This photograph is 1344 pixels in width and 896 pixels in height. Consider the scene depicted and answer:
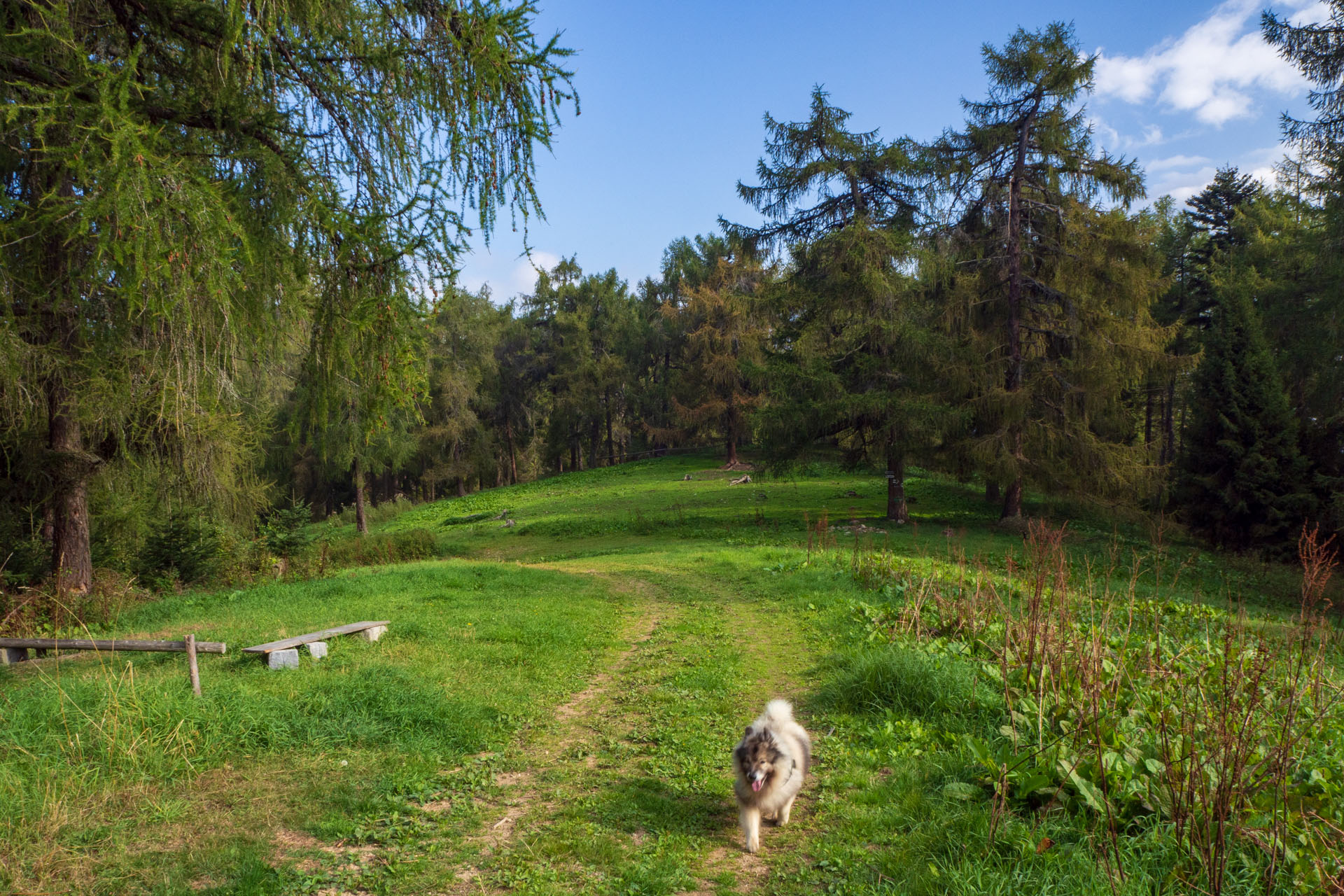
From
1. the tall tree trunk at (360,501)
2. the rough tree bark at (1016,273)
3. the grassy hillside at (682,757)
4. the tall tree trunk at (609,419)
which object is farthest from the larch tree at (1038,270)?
the tall tree trunk at (609,419)

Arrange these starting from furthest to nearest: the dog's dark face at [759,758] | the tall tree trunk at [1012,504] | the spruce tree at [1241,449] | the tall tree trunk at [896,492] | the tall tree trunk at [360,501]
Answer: the tall tree trunk at [360,501]
the tall tree trunk at [1012,504]
the tall tree trunk at [896,492]
the spruce tree at [1241,449]
the dog's dark face at [759,758]

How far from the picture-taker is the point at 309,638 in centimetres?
782

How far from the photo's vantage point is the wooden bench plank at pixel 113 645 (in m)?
6.63

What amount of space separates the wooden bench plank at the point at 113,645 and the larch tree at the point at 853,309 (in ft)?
57.8

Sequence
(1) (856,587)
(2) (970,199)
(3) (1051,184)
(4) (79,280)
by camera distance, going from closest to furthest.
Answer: (4) (79,280)
(1) (856,587)
(3) (1051,184)
(2) (970,199)

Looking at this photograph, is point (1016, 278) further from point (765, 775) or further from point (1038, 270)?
point (765, 775)

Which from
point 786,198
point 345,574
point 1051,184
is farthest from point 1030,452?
point 345,574

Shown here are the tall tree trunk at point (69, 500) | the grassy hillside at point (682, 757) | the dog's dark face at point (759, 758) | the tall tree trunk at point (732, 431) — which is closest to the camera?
the grassy hillside at point (682, 757)

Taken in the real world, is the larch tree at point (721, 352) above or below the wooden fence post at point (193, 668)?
above

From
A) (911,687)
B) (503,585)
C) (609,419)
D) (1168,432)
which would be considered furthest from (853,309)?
(609,419)

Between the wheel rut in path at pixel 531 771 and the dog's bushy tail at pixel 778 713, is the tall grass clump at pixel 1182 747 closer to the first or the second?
the dog's bushy tail at pixel 778 713

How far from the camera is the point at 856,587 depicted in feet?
39.5

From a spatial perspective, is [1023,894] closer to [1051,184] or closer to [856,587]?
[856,587]

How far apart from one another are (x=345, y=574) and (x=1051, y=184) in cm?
2331
